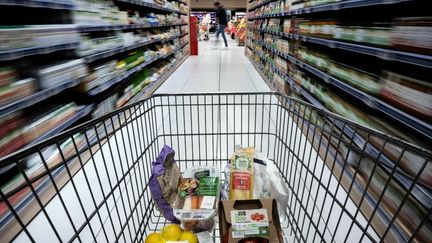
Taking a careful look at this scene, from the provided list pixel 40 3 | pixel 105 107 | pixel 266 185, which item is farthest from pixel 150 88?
pixel 266 185

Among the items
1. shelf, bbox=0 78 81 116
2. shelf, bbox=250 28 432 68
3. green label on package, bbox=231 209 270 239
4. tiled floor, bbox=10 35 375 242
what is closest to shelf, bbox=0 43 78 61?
shelf, bbox=0 78 81 116

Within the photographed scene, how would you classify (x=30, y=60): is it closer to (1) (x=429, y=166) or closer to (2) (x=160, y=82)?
(1) (x=429, y=166)

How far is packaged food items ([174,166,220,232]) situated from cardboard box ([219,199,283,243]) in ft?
0.33

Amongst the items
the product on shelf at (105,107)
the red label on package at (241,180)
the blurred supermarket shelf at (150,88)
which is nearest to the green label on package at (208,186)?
the red label on package at (241,180)

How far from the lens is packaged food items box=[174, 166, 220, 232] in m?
1.06

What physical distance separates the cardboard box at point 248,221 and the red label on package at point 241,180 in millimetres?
126

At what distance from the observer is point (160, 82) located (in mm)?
4426

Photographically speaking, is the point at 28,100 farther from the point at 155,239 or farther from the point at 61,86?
the point at 155,239

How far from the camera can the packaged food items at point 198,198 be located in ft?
3.47

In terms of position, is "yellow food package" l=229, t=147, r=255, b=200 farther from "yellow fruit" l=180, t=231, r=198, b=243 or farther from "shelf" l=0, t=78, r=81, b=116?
"shelf" l=0, t=78, r=81, b=116

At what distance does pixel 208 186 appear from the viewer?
1.21m

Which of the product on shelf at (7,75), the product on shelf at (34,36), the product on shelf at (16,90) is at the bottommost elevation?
the product on shelf at (16,90)

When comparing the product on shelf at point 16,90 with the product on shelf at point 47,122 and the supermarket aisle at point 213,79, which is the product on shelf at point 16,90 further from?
the supermarket aisle at point 213,79

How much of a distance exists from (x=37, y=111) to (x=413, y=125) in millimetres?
2132
